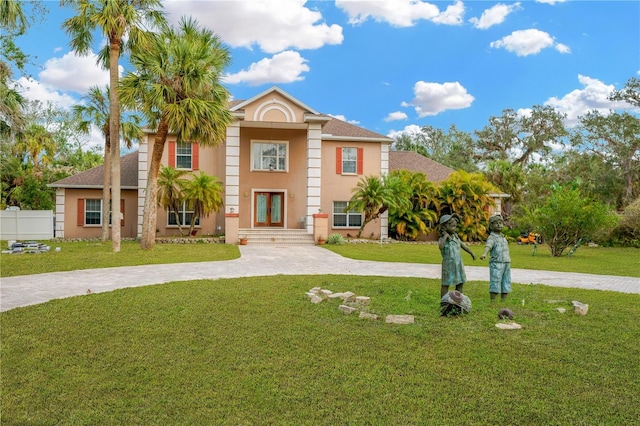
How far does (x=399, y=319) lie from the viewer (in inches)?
240

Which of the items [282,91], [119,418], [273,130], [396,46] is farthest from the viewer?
[273,130]

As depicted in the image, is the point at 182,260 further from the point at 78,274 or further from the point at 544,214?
the point at 544,214

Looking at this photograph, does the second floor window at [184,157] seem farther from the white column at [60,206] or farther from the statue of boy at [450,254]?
the statue of boy at [450,254]

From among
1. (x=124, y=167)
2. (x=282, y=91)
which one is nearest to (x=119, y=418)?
(x=282, y=91)

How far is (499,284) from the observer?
740 cm

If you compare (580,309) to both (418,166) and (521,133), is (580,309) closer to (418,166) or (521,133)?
(418,166)

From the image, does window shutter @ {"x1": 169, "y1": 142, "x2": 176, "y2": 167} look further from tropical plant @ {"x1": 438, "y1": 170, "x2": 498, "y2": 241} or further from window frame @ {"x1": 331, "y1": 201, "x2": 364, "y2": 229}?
tropical plant @ {"x1": 438, "y1": 170, "x2": 498, "y2": 241}

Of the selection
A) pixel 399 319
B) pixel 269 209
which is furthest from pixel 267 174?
pixel 399 319

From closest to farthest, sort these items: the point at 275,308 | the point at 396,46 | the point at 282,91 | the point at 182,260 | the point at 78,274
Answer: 1. the point at 275,308
2. the point at 78,274
3. the point at 182,260
4. the point at 396,46
5. the point at 282,91

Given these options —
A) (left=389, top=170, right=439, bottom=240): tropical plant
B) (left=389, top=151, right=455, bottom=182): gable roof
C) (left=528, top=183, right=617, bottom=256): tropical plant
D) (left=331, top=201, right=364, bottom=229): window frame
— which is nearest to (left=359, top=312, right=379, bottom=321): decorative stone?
(left=528, top=183, right=617, bottom=256): tropical plant

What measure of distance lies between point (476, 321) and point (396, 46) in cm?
1329

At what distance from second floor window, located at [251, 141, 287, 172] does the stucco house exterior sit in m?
0.06

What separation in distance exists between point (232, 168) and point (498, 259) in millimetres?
16462

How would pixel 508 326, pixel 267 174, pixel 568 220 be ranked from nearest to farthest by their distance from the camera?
pixel 508 326 < pixel 568 220 < pixel 267 174
